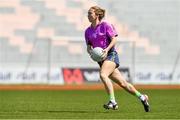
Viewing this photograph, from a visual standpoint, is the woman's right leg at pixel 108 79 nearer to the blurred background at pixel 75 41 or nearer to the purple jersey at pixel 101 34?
the purple jersey at pixel 101 34

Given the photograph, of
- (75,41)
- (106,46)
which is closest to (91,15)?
(106,46)

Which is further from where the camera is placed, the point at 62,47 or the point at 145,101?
the point at 62,47

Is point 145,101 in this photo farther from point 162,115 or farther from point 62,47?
point 62,47

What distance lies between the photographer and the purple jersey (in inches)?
502

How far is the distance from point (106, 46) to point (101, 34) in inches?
9.6

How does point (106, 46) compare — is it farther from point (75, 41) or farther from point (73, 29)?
point (73, 29)

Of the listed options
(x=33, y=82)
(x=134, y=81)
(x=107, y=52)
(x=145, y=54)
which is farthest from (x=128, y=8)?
(x=107, y=52)

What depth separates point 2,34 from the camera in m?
33.7

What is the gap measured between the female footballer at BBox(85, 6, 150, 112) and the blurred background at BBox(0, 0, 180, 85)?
1862 cm

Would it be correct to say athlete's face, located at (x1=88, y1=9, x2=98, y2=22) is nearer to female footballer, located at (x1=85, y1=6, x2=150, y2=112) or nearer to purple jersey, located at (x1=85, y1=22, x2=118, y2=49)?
female footballer, located at (x1=85, y1=6, x2=150, y2=112)

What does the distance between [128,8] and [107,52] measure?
23.7 m

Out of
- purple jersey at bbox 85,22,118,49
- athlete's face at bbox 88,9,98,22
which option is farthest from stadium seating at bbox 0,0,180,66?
athlete's face at bbox 88,9,98,22

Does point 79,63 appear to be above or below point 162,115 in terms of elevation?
below

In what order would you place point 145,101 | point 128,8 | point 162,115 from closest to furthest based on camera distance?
point 162,115, point 145,101, point 128,8
